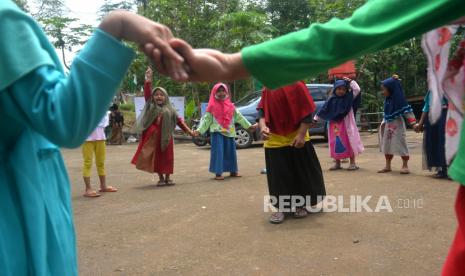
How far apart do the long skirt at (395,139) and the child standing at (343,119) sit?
537 mm

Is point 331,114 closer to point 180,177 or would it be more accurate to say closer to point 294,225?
point 180,177

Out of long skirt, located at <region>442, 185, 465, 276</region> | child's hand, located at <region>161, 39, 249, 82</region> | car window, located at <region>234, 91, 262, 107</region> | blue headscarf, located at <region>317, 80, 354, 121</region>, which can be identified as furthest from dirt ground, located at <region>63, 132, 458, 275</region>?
car window, located at <region>234, 91, 262, 107</region>

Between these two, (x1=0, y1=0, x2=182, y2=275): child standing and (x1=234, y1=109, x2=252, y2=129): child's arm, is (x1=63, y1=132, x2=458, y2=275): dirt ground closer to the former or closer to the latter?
(x1=234, y1=109, x2=252, y2=129): child's arm

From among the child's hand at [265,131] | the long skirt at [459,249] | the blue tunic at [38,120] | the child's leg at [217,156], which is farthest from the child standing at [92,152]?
the long skirt at [459,249]

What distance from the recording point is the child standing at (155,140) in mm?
7258

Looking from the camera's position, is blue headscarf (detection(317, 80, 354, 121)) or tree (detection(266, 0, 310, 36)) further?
tree (detection(266, 0, 310, 36))

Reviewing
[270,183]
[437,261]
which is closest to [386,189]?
[270,183]

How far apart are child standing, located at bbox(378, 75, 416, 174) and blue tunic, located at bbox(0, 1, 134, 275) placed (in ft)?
22.2

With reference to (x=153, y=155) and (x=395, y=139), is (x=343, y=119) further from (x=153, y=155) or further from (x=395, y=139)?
(x=153, y=155)

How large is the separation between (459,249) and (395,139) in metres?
6.47

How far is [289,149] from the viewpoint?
4738mm

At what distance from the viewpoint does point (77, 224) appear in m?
4.97

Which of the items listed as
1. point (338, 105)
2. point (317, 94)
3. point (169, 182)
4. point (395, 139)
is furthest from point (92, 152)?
point (317, 94)

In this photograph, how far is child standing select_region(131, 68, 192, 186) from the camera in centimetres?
726
